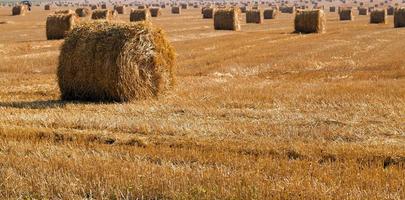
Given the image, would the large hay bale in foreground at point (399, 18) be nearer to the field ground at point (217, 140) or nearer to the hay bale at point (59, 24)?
the hay bale at point (59, 24)

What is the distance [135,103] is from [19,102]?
8.27 ft

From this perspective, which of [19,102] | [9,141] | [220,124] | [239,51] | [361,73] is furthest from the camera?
→ [239,51]

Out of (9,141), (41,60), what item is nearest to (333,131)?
(9,141)

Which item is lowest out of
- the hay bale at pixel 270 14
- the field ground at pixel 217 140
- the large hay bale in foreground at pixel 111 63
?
the field ground at pixel 217 140

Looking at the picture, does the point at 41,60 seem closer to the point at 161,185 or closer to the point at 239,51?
the point at 239,51

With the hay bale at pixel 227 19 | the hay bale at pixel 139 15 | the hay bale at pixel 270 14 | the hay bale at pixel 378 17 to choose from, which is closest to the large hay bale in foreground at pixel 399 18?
the hay bale at pixel 378 17

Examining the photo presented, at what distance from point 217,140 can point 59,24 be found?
83.7ft

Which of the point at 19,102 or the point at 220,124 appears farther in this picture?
the point at 19,102

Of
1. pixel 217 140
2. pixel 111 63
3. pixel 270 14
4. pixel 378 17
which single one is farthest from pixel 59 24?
pixel 270 14

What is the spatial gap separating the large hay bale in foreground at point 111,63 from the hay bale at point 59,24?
62.9 ft

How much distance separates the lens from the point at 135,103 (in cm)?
1341

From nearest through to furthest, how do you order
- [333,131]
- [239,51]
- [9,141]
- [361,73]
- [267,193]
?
[267,193], [9,141], [333,131], [361,73], [239,51]

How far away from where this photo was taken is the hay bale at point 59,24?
3278 centimetres

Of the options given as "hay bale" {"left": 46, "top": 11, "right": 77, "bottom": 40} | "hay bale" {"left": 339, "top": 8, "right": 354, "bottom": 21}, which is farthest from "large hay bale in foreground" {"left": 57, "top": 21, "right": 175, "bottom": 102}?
"hay bale" {"left": 339, "top": 8, "right": 354, "bottom": 21}
